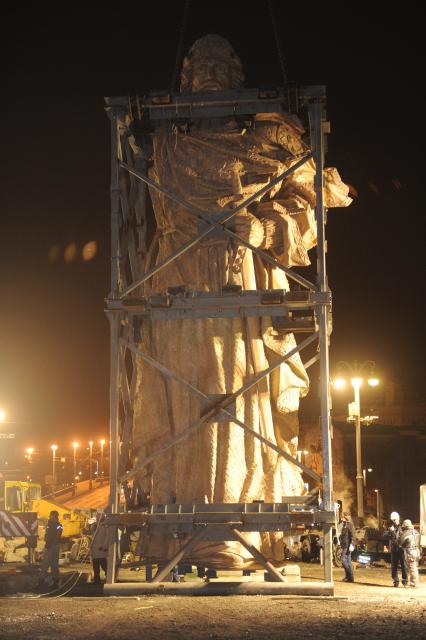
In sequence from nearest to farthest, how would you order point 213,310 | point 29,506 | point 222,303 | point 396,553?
point 222,303, point 213,310, point 396,553, point 29,506

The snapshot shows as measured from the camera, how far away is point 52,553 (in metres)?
19.6

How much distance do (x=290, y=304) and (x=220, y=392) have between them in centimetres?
251

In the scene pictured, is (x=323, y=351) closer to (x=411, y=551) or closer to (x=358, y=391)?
(x=411, y=551)

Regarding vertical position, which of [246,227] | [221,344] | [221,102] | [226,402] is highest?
[221,102]

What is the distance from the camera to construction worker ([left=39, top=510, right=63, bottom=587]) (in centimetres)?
1925

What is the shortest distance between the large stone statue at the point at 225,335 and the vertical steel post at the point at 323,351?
5.54ft

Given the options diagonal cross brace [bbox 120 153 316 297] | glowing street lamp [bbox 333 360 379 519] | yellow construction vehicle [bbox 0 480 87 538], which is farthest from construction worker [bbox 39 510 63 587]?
yellow construction vehicle [bbox 0 480 87 538]

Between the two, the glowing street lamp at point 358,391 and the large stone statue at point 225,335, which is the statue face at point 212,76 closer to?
the large stone statue at point 225,335

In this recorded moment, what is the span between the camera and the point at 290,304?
1562 cm

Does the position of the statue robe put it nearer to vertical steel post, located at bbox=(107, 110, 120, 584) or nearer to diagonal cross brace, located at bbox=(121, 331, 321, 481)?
diagonal cross brace, located at bbox=(121, 331, 321, 481)

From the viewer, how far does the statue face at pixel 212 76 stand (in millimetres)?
18891

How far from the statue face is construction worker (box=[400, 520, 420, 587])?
9.83 m

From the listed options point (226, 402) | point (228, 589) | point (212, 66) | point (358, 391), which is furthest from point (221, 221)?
point (358, 391)

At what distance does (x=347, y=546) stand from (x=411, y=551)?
159 cm
